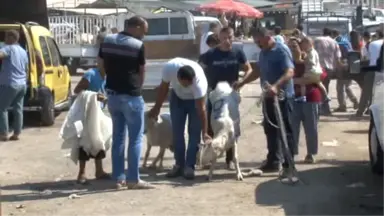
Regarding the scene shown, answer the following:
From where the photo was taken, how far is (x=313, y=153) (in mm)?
12523

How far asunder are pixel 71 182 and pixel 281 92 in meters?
2.60

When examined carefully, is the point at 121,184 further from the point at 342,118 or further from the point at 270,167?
the point at 342,118

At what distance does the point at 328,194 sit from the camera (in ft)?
33.9

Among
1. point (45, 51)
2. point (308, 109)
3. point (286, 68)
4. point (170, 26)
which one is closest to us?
point (286, 68)

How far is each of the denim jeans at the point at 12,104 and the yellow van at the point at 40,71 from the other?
1165mm

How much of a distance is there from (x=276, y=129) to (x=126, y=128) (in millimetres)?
1875

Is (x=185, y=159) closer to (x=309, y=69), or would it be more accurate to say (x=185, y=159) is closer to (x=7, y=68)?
(x=309, y=69)

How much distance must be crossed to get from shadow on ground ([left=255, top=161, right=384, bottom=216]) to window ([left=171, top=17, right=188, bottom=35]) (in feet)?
45.6

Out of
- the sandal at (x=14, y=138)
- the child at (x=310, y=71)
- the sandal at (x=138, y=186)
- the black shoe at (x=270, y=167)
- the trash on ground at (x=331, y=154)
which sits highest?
the child at (x=310, y=71)

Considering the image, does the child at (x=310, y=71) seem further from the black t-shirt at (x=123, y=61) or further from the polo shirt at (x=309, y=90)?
the black t-shirt at (x=123, y=61)

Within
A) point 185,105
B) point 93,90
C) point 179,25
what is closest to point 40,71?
point 93,90

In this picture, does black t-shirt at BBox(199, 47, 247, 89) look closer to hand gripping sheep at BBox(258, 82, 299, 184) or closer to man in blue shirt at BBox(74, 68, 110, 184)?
hand gripping sheep at BBox(258, 82, 299, 184)

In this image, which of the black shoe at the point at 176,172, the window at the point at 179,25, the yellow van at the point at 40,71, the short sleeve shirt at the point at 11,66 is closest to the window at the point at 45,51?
the yellow van at the point at 40,71

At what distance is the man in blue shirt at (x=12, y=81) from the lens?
15.2m
